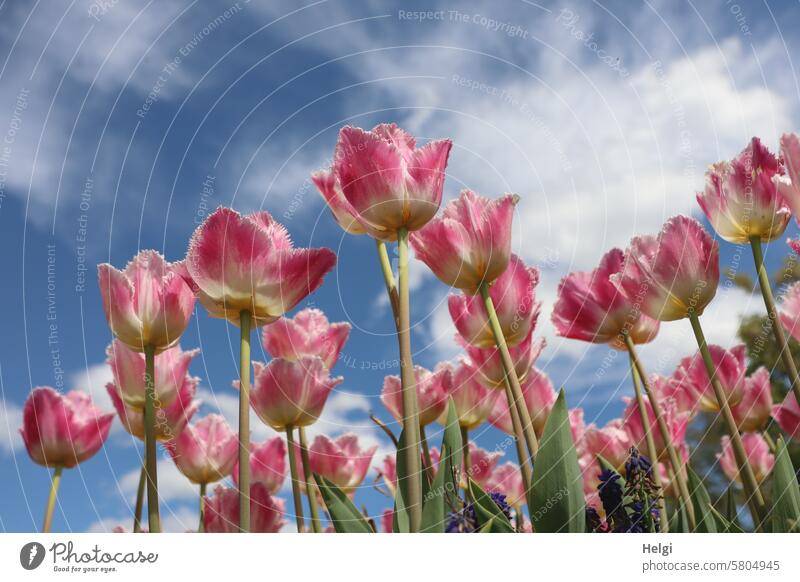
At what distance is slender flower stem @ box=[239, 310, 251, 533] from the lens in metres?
1.19

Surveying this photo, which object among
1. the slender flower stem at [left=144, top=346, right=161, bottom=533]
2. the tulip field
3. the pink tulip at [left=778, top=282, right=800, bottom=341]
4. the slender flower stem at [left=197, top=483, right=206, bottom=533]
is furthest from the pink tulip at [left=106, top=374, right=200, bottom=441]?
the pink tulip at [left=778, top=282, right=800, bottom=341]

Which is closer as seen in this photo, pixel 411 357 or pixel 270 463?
pixel 411 357

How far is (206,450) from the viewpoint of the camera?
203cm

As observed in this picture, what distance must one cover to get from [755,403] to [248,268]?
6.54ft

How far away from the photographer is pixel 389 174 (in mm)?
1474

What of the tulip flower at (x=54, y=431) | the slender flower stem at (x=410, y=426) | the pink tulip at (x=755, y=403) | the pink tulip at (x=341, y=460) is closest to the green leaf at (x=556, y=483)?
the slender flower stem at (x=410, y=426)

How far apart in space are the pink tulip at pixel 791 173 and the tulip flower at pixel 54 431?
6.11ft

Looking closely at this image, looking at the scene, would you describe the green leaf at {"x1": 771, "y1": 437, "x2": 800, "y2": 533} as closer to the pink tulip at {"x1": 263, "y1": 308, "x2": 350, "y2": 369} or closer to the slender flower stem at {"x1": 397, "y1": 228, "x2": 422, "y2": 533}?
the slender flower stem at {"x1": 397, "y1": 228, "x2": 422, "y2": 533}

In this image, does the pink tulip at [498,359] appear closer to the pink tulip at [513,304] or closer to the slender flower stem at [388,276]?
the pink tulip at [513,304]

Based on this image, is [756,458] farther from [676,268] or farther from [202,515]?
[202,515]

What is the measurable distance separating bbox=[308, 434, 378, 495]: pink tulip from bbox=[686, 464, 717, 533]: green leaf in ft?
3.49

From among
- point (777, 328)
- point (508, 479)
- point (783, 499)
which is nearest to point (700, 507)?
point (783, 499)

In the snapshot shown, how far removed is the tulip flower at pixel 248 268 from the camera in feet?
4.62
